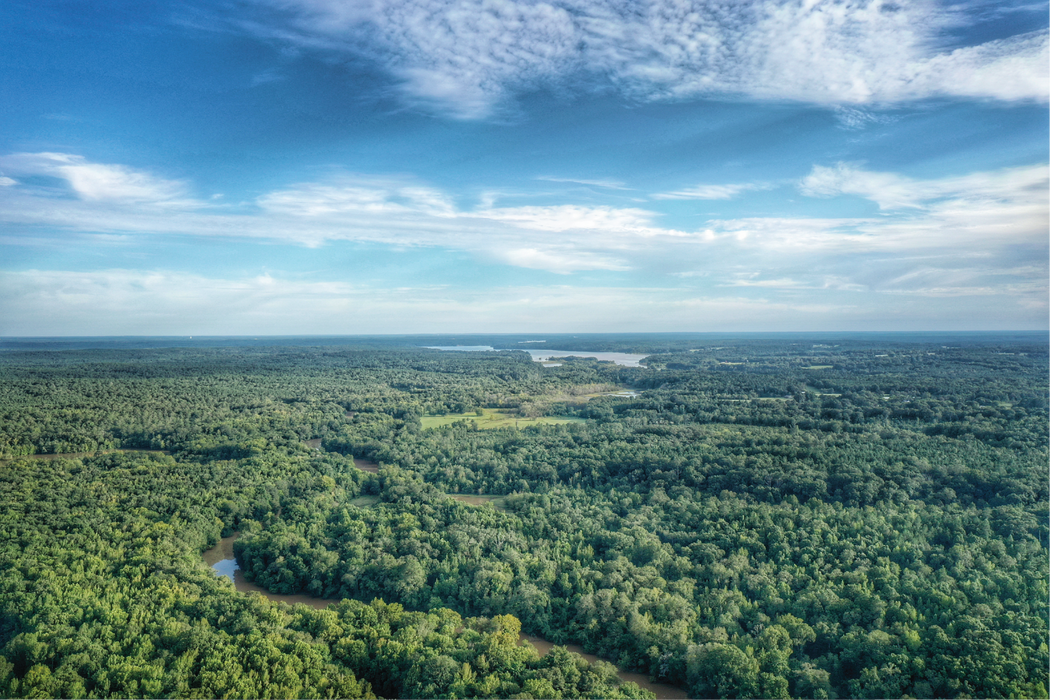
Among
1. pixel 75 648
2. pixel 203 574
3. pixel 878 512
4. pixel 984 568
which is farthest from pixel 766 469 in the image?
pixel 75 648

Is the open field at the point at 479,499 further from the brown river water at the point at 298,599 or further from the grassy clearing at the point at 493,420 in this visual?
the grassy clearing at the point at 493,420

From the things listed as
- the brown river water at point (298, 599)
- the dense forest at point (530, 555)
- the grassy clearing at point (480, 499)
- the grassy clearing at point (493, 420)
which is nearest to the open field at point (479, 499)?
the grassy clearing at point (480, 499)

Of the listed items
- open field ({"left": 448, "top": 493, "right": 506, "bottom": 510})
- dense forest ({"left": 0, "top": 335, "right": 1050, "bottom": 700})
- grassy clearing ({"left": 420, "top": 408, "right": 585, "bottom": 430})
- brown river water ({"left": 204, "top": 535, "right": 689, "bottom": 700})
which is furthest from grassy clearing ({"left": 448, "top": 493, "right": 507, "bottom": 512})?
grassy clearing ({"left": 420, "top": 408, "right": 585, "bottom": 430})

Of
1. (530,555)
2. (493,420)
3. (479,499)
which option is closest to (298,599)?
(530,555)

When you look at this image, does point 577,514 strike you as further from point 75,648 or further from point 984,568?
point 75,648

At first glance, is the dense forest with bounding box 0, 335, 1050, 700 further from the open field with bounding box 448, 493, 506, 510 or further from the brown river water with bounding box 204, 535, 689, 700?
the brown river water with bounding box 204, 535, 689, 700

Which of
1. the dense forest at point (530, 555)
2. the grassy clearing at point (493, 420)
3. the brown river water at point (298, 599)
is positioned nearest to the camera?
the dense forest at point (530, 555)
